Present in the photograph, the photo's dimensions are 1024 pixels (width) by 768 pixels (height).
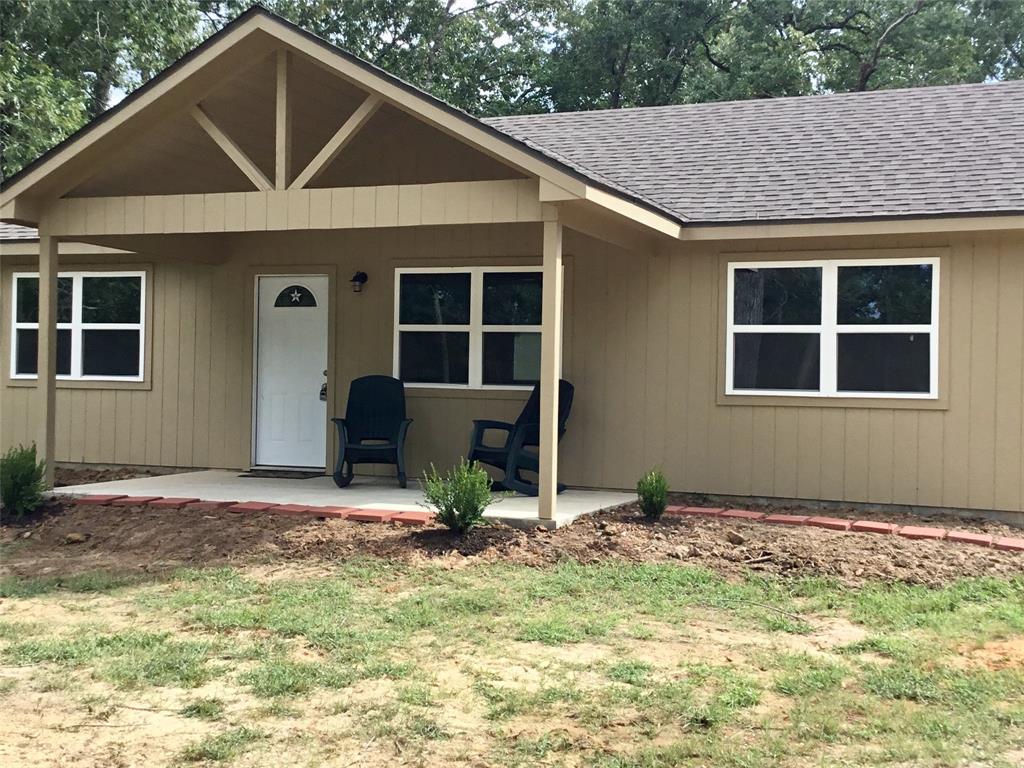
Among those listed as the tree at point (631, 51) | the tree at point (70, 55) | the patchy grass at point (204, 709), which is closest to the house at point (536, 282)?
the patchy grass at point (204, 709)

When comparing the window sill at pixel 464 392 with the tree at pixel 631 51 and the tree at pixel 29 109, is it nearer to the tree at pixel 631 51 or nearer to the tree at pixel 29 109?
the tree at pixel 29 109

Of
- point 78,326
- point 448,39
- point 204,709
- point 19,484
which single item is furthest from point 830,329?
point 448,39

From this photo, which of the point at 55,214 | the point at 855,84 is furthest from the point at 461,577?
the point at 855,84

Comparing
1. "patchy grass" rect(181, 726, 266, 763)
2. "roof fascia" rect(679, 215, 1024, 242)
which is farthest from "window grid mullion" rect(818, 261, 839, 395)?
"patchy grass" rect(181, 726, 266, 763)

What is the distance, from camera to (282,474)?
9938 millimetres

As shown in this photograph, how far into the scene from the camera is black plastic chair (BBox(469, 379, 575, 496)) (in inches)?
329

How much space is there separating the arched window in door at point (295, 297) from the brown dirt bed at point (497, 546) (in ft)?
10.1

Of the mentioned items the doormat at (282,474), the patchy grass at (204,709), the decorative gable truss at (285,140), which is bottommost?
the patchy grass at (204,709)

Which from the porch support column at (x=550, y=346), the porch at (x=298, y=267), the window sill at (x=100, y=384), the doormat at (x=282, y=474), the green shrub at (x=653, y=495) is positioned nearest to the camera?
the porch support column at (x=550, y=346)

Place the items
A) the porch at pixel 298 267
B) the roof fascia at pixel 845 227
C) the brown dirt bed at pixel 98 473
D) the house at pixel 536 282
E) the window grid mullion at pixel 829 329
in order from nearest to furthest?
the porch at pixel 298 267 → the house at pixel 536 282 → the roof fascia at pixel 845 227 → the window grid mullion at pixel 829 329 → the brown dirt bed at pixel 98 473

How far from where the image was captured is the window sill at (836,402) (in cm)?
807

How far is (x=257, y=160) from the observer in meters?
9.18

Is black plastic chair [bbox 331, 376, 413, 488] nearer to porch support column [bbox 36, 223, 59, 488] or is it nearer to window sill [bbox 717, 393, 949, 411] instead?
porch support column [bbox 36, 223, 59, 488]

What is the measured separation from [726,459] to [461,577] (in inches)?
137
